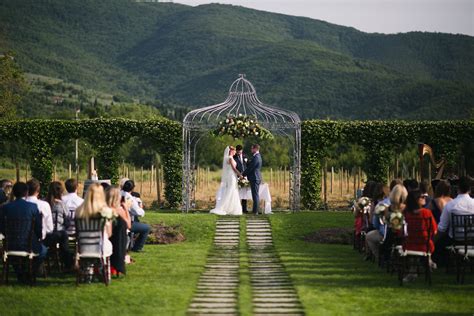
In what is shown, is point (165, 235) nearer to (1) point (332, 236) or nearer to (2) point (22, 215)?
(1) point (332, 236)

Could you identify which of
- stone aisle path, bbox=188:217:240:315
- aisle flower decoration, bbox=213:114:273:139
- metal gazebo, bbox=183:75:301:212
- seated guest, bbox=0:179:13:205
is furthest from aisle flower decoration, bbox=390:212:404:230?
metal gazebo, bbox=183:75:301:212

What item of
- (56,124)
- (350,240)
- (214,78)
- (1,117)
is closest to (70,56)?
(214,78)

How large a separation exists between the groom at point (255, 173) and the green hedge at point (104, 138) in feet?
16.0

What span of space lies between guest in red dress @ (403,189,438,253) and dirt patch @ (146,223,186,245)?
9.03 m

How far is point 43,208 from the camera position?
587 inches

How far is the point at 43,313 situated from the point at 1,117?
3176 cm

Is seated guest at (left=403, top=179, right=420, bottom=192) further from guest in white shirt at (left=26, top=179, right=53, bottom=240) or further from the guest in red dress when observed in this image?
guest in white shirt at (left=26, top=179, right=53, bottom=240)

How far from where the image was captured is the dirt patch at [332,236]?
22234 millimetres

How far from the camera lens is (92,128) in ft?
103

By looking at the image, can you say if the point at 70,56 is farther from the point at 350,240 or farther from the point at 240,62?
the point at 350,240

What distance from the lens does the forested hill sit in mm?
83000

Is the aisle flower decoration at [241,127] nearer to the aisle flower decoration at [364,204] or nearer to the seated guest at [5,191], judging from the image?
the aisle flower decoration at [364,204]

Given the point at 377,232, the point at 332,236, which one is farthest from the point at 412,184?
the point at 332,236

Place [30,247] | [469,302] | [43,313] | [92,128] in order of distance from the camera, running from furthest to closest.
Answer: [92,128]
[30,247]
[469,302]
[43,313]
